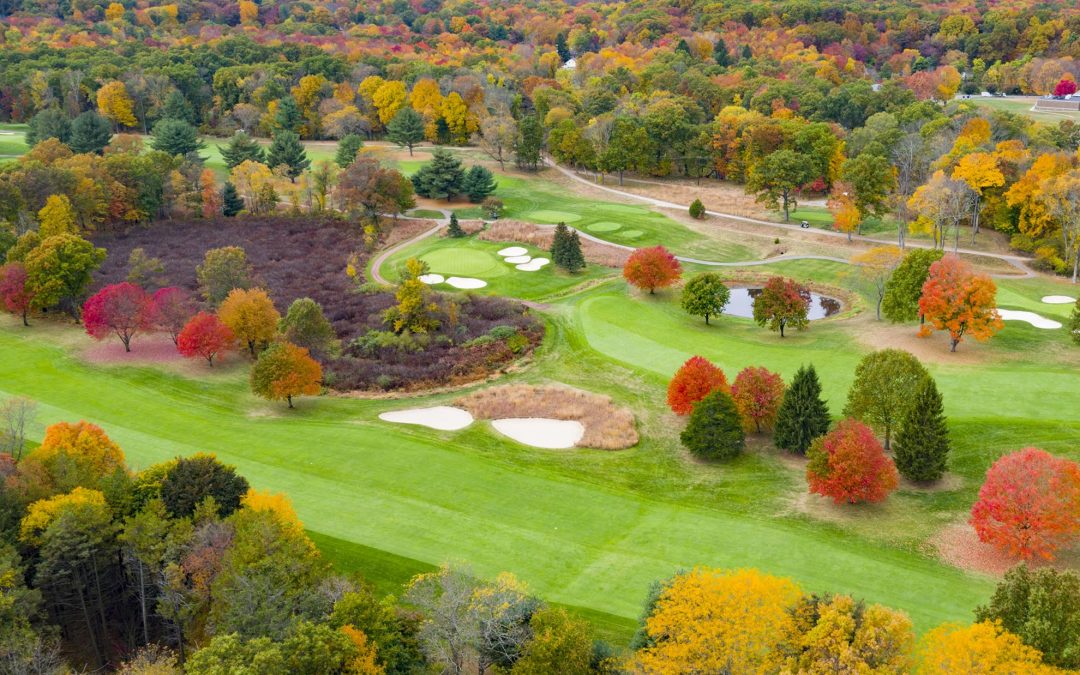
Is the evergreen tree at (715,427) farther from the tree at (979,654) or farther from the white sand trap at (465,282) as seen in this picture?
the white sand trap at (465,282)

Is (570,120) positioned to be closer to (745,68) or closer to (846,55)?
(745,68)

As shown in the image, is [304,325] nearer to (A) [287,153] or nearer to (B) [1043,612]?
(B) [1043,612]

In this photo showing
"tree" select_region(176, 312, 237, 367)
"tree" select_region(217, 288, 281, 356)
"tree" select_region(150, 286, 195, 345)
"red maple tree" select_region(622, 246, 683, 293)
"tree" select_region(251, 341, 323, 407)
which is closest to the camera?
"tree" select_region(251, 341, 323, 407)

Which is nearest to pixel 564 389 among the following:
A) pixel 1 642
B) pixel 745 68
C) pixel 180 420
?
pixel 180 420

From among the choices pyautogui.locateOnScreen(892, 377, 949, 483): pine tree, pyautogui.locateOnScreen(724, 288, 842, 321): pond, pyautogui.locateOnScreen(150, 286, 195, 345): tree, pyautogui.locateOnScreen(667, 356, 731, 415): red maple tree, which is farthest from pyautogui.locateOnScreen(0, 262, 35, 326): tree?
pyautogui.locateOnScreen(892, 377, 949, 483): pine tree

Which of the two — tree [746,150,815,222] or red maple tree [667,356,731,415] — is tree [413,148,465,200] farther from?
red maple tree [667,356,731,415]

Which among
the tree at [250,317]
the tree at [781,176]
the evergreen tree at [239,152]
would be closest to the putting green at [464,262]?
the tree at [250,317]

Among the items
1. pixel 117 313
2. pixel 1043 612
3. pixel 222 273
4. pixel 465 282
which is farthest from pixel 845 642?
pixel 465 282
